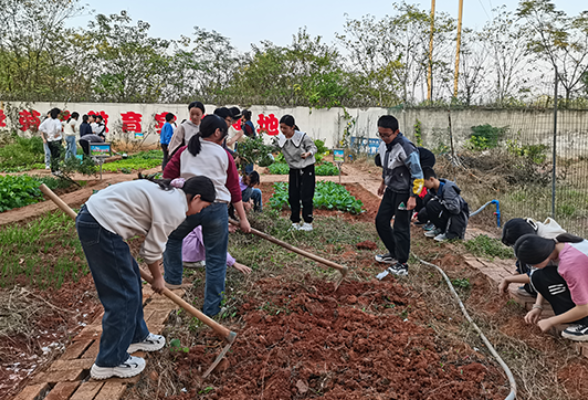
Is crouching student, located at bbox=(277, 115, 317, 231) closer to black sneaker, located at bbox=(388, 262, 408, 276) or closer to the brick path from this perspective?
black sneaker, located at bbox=(388, 262, 408, 276)

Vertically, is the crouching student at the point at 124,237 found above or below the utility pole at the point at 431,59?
below

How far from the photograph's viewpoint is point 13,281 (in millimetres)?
3768

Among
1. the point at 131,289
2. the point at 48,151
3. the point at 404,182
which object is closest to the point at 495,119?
the point at 404,182

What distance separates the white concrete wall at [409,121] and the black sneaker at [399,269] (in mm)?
3504

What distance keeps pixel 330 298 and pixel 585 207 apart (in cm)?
424

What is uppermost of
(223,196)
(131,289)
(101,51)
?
(101,51)

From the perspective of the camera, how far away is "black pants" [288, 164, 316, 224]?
5.70 meters

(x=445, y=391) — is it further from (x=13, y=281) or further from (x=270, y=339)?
(x=13, y=281)

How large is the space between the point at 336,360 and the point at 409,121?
11655 mm

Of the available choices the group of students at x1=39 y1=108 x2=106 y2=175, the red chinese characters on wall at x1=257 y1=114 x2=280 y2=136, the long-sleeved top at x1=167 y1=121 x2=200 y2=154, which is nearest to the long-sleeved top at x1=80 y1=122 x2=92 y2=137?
the group of students at x1=39 y1=108 x2=106 y2=175

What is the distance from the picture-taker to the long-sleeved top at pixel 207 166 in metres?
3.10

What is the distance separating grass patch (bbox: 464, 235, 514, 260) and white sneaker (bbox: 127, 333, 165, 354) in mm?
3753

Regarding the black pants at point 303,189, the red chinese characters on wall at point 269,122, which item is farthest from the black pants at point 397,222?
the red chinese characters on wall at point 269,122

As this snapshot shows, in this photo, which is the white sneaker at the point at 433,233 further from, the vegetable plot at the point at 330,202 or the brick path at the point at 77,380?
the brick path at the point at 77,380
